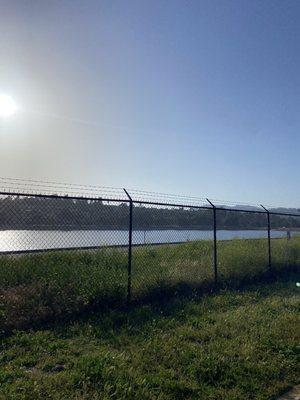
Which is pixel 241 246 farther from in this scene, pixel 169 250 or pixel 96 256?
pixel 96 256

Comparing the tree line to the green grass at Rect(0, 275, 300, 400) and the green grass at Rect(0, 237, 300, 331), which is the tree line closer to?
the green grass at Rect(0, 237, 300, 331)

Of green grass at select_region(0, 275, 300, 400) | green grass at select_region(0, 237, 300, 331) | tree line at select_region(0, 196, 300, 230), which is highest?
tree line at select_region(0, 196, 300, 230)

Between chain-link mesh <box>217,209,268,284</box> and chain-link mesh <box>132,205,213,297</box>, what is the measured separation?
50 centimetres

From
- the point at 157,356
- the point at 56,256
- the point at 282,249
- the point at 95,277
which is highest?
the point at 282,249

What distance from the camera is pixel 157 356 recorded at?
5141 mm

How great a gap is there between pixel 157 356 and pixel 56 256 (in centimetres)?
333

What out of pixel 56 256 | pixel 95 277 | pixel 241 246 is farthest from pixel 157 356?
pixel 241 246

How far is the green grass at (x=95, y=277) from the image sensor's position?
21.0 feet

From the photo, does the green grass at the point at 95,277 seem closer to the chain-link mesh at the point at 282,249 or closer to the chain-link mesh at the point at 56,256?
the chain-link mesh at the point at 56,256

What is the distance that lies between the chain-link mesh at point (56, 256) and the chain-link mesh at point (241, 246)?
128 inches

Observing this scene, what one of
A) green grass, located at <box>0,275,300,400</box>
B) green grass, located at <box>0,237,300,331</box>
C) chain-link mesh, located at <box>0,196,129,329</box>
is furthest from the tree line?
green grass, located at <box>0,275,300,400</box>

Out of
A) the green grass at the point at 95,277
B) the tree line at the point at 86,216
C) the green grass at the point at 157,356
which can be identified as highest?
the tree line at the point at 86,216

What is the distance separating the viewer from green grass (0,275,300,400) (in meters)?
4.22

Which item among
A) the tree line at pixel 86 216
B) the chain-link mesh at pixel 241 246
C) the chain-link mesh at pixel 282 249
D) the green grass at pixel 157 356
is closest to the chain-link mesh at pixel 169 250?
the tree line at pixel 86 216
